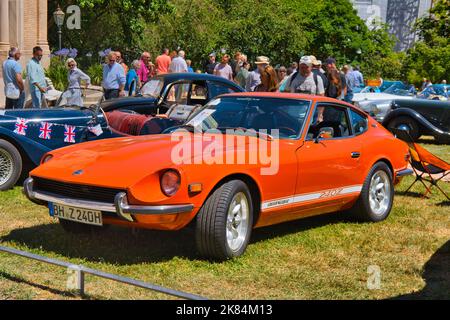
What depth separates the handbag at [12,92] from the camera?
1408cm

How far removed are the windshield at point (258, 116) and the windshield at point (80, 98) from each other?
3029mm

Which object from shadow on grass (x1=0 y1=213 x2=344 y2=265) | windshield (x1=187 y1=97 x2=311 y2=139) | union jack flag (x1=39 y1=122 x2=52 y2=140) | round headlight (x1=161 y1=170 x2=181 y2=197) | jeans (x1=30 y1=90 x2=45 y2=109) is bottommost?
shadow on grass (x1=0 y1=213 x2=344 y2=265)

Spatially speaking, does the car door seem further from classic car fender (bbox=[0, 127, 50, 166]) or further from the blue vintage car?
classic car fender (bbox=[0, 127, 50, 166])

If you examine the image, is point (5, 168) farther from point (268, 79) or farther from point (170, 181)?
Result: point (268, 79)

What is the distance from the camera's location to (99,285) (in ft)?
16.9

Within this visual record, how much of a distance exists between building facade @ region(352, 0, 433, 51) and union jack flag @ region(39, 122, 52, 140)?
86642 millimetres

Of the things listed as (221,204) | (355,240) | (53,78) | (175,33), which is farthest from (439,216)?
(175,33)

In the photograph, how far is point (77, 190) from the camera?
574 centimetres

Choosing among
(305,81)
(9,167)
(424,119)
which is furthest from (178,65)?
(9,167)

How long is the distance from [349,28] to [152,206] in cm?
5002

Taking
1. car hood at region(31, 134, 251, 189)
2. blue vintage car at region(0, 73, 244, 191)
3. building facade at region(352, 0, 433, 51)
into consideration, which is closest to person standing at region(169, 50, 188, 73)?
blue vintage car at region(0, 73, 244, 191)

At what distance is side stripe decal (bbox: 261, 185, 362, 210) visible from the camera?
627cm

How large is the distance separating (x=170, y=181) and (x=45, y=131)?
389cm
